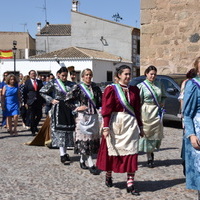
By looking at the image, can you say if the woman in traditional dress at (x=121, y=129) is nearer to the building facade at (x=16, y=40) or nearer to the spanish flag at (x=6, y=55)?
the spanish flag at (x=6, y=55)

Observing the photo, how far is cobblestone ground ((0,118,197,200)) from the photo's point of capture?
16.6 ft

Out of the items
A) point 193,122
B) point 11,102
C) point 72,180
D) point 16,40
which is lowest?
point 72,180

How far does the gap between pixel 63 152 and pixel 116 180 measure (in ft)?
5.04

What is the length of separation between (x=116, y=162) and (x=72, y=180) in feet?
2.88

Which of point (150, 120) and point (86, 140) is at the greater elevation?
point (150, 120)

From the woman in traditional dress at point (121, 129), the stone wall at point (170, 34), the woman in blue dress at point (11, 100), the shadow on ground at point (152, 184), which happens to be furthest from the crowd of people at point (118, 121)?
the stone wall at point (170, 34)

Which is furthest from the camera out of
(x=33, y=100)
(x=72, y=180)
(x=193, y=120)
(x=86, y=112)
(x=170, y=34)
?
(x=170, y=34)

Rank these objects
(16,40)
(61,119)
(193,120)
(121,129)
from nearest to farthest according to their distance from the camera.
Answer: (193,120), (121,129), (61,119), (16,40)

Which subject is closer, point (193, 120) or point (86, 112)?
point (193, 120)

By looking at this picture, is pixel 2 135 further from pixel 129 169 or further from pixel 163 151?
pixel 129 169

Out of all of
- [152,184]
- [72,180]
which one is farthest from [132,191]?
[72,180]

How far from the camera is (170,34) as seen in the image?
1470 centimetres

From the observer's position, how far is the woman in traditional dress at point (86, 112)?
6.50 meters

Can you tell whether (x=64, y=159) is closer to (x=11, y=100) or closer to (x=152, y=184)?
(x=152, y=184)
